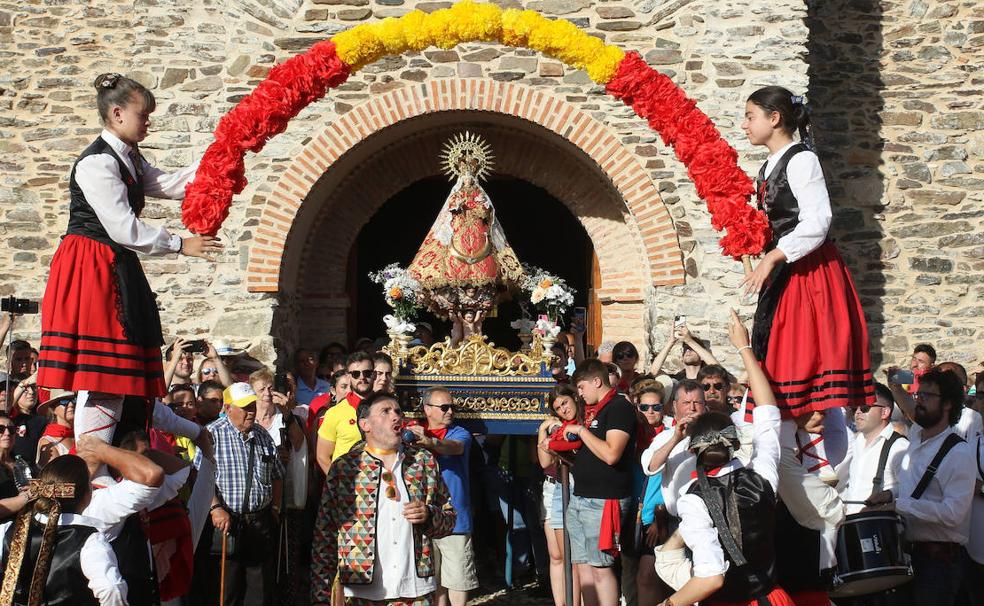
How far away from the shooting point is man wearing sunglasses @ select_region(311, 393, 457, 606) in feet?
17.5

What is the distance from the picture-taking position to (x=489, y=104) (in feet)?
33.4

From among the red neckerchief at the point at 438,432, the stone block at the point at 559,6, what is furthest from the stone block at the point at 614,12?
the red neckerchief at the point at 438,432

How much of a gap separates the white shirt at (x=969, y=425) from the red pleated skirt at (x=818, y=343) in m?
1.88

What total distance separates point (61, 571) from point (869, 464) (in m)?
4.03

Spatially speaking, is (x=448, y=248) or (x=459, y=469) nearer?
(x=459, y=469)

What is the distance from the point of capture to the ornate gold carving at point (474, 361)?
26.2 feet

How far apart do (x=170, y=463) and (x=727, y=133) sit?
664cm

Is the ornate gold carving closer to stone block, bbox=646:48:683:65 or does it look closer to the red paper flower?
the red paper flower

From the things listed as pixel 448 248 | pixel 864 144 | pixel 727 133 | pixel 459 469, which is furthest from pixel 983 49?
pixel 459 469

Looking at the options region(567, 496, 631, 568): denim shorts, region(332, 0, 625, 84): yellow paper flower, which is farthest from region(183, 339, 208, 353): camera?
region(567, 496, 631, 568): denim shorts

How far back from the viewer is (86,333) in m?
4.69

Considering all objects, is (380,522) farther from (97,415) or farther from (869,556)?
(869,556)

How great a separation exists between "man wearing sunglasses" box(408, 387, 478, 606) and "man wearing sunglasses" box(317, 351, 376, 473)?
398mm

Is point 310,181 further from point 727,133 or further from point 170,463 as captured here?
point 170,463
